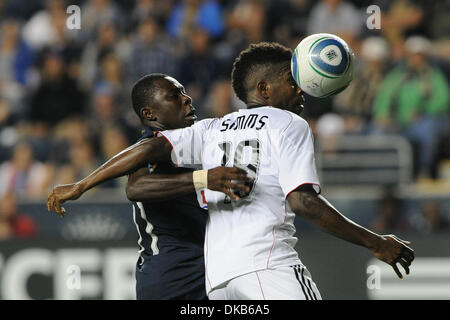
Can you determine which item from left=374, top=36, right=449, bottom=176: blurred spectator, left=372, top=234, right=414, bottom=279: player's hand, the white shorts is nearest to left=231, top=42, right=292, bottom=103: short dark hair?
the white shorts

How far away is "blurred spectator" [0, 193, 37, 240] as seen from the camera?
29.6 feet

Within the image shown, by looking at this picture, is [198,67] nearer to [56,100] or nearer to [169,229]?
[56,100]

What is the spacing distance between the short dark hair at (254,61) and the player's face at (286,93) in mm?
67

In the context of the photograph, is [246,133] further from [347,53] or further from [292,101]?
[347,53]

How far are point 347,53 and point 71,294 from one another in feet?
15.0

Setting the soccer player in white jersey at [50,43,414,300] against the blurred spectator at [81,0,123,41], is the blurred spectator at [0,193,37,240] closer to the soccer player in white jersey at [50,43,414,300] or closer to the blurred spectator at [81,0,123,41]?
the blurred spectator at [81,0,123,41]

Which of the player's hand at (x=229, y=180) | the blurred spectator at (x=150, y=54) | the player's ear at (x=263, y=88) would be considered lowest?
the player's hand at (x=229, y=180)

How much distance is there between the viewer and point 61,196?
421cm

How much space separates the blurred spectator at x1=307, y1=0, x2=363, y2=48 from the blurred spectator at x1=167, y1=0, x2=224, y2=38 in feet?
4.31

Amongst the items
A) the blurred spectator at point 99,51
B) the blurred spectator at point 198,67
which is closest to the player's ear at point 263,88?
the blurred spectator at point 198,67

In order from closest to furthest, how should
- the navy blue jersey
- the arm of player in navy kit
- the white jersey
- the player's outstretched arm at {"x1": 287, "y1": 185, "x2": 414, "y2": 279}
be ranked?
the player's outstretched arm at {"x1": 287, "y1": 185, "x2": 414, "y2": 279}, the white jersey, the arm of player in navy kit, the navy blue jersey

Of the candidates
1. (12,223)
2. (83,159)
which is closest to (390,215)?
(83,159)

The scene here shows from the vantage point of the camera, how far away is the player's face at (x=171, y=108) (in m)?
4.64

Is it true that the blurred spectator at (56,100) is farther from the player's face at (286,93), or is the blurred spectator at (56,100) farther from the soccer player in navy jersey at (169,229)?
the player's face at (286,93)
